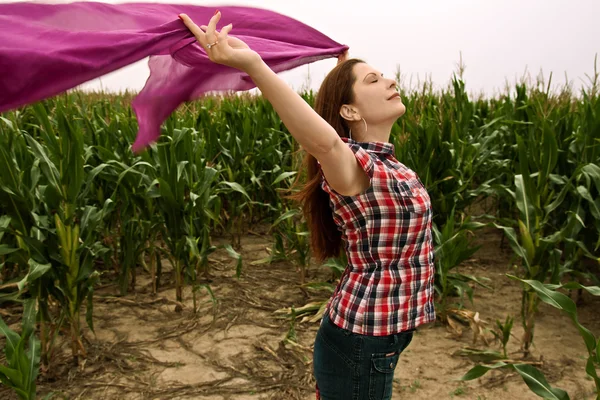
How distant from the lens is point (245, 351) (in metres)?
3.10

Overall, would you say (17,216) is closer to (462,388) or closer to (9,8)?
(9,8)

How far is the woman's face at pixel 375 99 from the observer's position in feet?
5.10

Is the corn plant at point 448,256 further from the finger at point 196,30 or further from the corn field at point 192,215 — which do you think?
the finger at point 196,30

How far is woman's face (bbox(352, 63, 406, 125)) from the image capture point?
5.10ft

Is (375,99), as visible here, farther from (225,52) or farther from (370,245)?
(225,52)

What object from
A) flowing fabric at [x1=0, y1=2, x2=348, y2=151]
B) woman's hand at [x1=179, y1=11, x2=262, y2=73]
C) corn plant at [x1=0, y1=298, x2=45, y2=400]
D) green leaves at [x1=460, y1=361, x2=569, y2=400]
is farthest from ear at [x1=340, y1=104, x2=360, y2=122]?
corn plant at [x1=0, y1=298, x2=45, y2=400]

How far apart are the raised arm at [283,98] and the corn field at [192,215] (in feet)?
2.99

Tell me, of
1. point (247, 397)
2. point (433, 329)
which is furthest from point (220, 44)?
point (433, 329)

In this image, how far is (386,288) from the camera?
1.49 metres

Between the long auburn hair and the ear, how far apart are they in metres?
0.02

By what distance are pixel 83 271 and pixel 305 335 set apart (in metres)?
1.30

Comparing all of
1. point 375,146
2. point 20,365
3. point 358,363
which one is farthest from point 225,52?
point 20,365

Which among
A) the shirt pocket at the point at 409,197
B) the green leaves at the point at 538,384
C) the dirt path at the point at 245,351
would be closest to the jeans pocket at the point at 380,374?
the shirt pocket at the point at 409,197

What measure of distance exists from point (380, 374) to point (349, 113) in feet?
2.37
